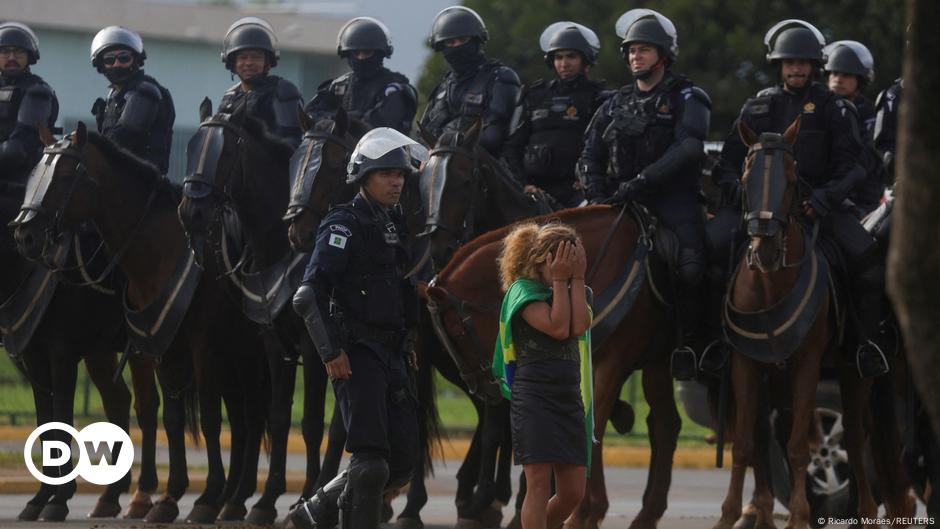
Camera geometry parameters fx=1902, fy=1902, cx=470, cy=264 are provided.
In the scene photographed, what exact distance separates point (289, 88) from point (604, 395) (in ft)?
12.1

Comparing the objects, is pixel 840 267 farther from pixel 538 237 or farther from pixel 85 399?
pixel 85 399

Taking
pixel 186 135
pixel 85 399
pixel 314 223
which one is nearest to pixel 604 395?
pixel 314 223

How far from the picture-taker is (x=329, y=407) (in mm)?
24062

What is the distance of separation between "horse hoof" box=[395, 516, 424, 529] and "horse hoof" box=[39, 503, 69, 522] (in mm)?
2285

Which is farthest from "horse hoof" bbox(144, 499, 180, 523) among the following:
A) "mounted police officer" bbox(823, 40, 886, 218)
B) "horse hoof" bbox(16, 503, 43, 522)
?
"mounted police officer" bbox(823, 40, 886, 218)

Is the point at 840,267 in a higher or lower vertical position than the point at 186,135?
lower

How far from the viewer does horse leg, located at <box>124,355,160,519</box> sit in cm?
1362

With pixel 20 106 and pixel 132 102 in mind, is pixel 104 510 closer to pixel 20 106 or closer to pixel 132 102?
pixel 132 102

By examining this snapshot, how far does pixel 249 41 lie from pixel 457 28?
152 cm

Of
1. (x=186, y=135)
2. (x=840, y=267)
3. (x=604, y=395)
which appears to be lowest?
(x=604, y=395)

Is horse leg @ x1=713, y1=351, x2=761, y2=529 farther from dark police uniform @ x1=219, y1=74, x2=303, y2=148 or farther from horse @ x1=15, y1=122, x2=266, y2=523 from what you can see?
dark police uniform @ x1=219, y1=74, x2=303, y2=148

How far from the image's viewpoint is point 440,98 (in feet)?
46.2

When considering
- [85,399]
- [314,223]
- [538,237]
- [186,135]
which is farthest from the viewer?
[186,135]

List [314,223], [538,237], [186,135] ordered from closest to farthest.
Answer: [538,237], [314,223], [186,135]
